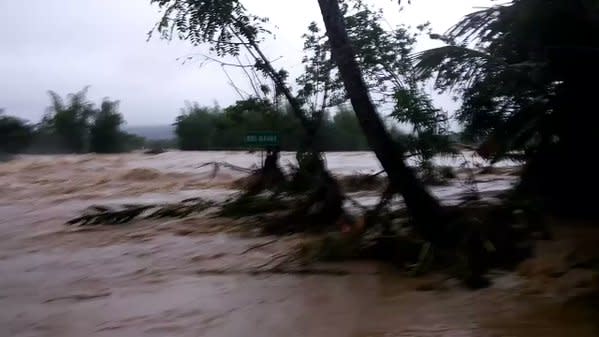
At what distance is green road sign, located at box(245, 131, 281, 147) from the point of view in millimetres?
12477

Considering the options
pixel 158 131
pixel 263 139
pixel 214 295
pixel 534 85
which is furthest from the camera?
pixel 158 131

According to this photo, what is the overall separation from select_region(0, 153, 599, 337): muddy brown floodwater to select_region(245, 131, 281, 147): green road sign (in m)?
1.26

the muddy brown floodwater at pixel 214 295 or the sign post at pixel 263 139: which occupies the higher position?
the sign post at pixel 263 139

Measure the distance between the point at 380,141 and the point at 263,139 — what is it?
360cm

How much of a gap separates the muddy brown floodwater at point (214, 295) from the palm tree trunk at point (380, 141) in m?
0.79

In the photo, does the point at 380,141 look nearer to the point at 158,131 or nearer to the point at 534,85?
the point at 534,85

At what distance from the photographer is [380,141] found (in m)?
9.24

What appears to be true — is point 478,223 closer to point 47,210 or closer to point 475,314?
→ point 475,314

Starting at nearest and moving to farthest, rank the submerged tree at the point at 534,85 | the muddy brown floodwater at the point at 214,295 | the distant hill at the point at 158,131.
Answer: the muddy brown floodwater at the point at 214,295 → the submerged tree at the point at 534,85 → the distant hill at the point at 158,131

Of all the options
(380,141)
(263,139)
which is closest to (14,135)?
(263,139)

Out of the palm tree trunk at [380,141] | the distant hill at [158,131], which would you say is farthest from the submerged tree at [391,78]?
the distant hill at [158,131]

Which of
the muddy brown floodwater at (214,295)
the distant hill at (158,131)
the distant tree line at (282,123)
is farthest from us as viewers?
the distant hill at (158,131)

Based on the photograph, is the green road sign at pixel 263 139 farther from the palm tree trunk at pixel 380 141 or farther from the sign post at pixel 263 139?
the palm tree trunk at pixel 380 141

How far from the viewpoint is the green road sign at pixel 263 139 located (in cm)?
1248
